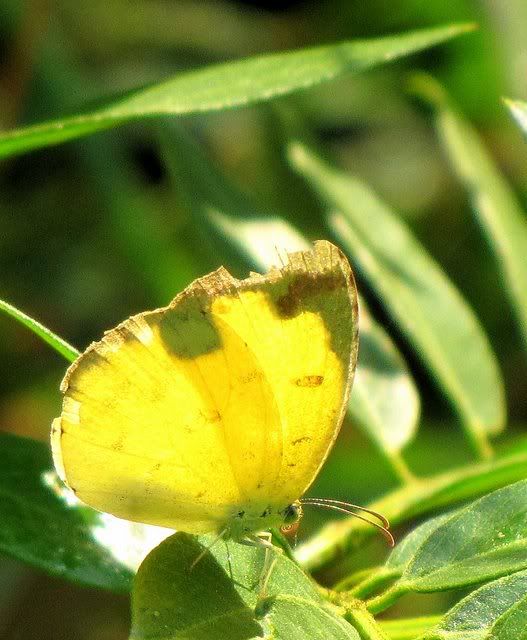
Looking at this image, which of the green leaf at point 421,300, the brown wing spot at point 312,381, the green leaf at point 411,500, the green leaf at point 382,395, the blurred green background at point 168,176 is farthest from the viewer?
the blurred green background at point 168,176

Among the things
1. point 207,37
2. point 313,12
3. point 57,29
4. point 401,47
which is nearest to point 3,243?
point 57,29

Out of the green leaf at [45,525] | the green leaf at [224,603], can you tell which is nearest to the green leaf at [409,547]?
the green leaf at [224,603]

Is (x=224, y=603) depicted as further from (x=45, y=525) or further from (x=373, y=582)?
(x=45, y=525)

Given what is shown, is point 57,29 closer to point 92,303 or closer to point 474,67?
point 92,303

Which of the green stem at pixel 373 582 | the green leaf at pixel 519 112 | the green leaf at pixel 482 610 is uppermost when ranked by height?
the green leaf at pixel 519 112

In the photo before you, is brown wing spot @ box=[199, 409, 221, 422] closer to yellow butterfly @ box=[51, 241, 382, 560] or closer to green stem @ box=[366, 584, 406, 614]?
yellow butterfly @ box=[51, 241, 382, 560]

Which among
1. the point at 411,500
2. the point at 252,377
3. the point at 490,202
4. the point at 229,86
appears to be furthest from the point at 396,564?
the point at 490,202

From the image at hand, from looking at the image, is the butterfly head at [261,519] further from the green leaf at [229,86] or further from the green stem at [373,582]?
the green leaf at [229,86]
